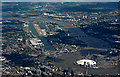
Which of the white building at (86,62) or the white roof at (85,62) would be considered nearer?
the white building at (86,62)

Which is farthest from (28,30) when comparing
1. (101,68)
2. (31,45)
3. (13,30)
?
(101,68)

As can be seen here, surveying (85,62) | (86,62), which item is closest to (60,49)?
(86,62)

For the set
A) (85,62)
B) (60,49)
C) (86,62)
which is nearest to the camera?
(85,62)

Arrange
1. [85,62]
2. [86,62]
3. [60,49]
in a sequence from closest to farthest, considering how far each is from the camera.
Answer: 1. [85,62]
2. [86,62]
3. [60,49]

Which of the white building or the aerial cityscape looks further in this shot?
the white building

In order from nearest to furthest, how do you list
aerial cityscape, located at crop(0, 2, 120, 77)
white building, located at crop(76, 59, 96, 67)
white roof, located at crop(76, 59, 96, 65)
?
aerial cityscape, located at crop(0, 2, 120, 77), white building, located at crop(76, 59, 96, 67), white roof, located at crop(76, 59, 96, 65)

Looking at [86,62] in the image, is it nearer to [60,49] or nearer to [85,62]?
[85,62]

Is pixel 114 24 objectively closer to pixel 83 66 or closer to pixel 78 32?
pixel 78 32

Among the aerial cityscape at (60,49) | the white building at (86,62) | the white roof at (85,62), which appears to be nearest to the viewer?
the aerial cityscape at (60,49)

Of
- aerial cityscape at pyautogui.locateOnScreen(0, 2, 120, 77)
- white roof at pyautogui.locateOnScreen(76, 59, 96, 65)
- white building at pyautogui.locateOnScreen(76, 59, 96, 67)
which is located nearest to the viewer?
aerial cityscape at pyautogui.locateOnScreen(0, 2, 120, 77)

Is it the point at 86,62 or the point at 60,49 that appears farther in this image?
the point at 60,49

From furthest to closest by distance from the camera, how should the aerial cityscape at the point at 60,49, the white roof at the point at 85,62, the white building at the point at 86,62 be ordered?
the white roof at the point at 85,62 → the white building at the point at 86,62 → the aerial cityscape at the point at 60,49

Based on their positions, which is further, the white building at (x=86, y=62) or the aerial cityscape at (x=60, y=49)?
the white building at (x=86, y=62)

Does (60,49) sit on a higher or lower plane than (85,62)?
lower
